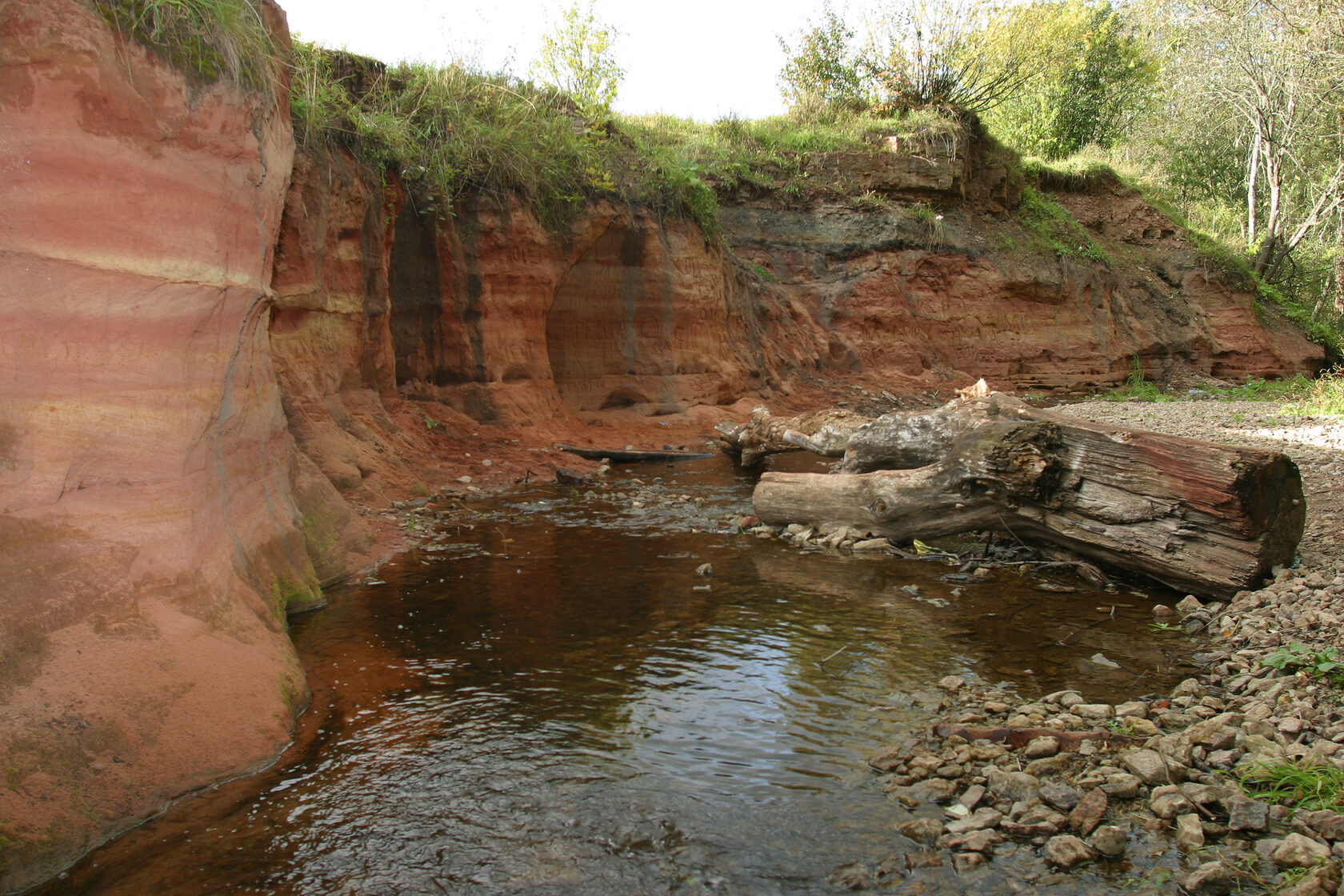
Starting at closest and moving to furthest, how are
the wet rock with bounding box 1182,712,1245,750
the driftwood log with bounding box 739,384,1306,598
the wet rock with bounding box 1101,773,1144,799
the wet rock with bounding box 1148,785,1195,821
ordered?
1. the wet rock with bounding box 1148,785,1195,821
2. the wet rock with bounding box 1101,773,1144,799
3. the wet rock with bounding box 1182,712,1245,750
4. the driftwood log with bounding box 739,384,1306,598

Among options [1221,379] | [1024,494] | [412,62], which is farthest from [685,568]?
[1221,379]

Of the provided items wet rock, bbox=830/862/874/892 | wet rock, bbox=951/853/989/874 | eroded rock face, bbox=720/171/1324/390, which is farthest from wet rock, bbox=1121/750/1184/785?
eroded rock face, bbox=720/171/1324/390

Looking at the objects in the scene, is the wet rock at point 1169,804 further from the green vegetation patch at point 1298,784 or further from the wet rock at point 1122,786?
the green vegetation patch at point 1298,784

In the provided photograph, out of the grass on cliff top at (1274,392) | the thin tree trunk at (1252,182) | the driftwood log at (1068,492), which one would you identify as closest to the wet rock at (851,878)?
the driftwood log at (1068,492)

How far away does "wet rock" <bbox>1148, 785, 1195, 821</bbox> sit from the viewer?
2900mm

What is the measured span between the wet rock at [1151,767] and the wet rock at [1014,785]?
1.23 feet

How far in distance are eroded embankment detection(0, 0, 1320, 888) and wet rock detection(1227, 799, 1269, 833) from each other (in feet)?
11.7

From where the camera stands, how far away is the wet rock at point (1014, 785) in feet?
10.0

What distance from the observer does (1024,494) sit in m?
6.07

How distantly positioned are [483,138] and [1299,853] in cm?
1108

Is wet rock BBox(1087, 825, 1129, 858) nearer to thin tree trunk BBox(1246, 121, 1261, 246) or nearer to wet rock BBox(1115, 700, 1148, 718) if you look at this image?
wet rock BBox(1115, 700, 1148, 718)

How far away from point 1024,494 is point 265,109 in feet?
17.8

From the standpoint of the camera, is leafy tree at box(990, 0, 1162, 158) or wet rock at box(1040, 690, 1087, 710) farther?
leafy tree at box(990, 0, 1162, 158)

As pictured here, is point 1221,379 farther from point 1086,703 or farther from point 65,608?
point 65,608
